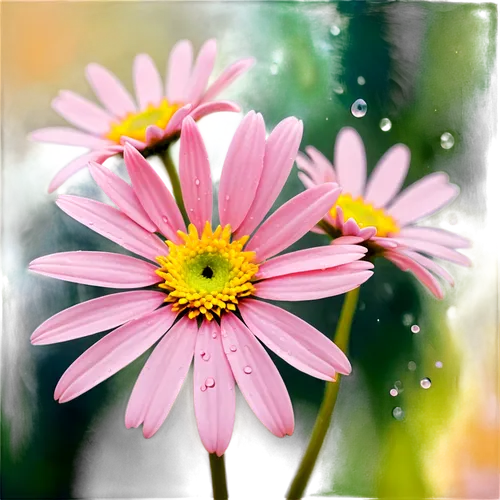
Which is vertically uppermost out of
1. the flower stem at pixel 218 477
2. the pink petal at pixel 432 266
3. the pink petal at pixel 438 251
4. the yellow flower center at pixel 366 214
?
the yellow flower center at pixel 366 214

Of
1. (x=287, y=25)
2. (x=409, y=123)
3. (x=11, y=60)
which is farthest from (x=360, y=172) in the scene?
(x=11, y=60)

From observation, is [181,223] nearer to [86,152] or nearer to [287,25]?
[86,152]

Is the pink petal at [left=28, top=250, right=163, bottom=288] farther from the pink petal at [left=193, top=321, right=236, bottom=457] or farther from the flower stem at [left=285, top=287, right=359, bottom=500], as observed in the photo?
the flower stem at [left=285, top=287, right=359, bottom=500]

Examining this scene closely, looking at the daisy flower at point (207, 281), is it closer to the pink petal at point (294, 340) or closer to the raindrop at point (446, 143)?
the pink petal at point (294, 340)

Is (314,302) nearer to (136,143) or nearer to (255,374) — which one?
(255,374)

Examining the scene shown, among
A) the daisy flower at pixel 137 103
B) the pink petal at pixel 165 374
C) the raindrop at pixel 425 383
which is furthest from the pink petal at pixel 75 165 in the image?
the raindrop at pixel 425 383
